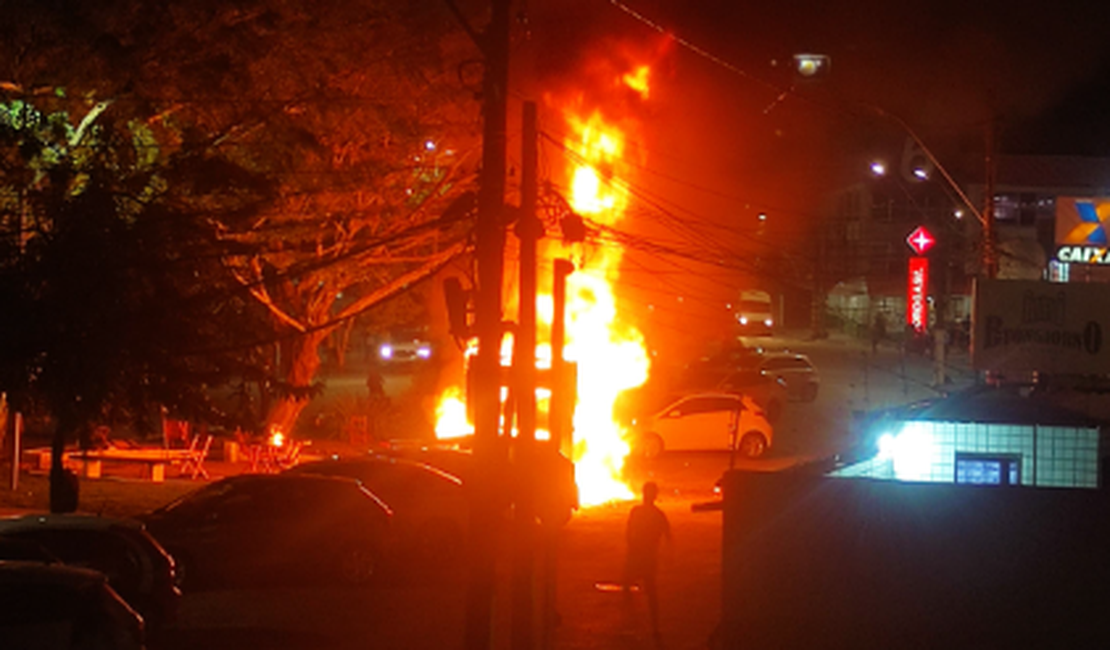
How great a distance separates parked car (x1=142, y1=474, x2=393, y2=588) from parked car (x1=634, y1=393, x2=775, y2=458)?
13.5 meters

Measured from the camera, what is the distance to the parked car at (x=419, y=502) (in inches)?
595

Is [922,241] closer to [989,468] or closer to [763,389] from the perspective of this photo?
[763,389]

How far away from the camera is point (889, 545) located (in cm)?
1086

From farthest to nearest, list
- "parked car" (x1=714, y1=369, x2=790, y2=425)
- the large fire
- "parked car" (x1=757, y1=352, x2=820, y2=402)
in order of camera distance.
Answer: "parked car" (x1=757, y1=352, x2=820, y2=402) → "parked car" (x1=714, y1=369, x2=790, y2=425) → the large fire

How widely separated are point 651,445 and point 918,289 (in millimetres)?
8727

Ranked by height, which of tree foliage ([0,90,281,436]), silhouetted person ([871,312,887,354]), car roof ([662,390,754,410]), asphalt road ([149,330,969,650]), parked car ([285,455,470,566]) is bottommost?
asphalt road ([149,330,969,650])

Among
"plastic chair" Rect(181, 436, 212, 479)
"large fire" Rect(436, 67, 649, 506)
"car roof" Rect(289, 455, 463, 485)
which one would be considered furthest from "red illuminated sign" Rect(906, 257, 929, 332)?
"plastic chair" Rect(181, 436, 212, 479)

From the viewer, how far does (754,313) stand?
203 ft

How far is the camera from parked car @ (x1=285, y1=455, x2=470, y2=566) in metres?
15.1

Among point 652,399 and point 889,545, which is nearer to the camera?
point 889,545

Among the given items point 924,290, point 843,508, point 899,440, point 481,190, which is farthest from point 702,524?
point 924,290

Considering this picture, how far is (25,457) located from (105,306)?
52.7ft

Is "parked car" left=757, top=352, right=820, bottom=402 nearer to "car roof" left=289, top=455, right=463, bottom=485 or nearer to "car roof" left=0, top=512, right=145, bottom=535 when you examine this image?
"car roof" left=289, top=455, right=463, bottom=485

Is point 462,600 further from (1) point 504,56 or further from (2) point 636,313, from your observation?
(2) point 636,313
